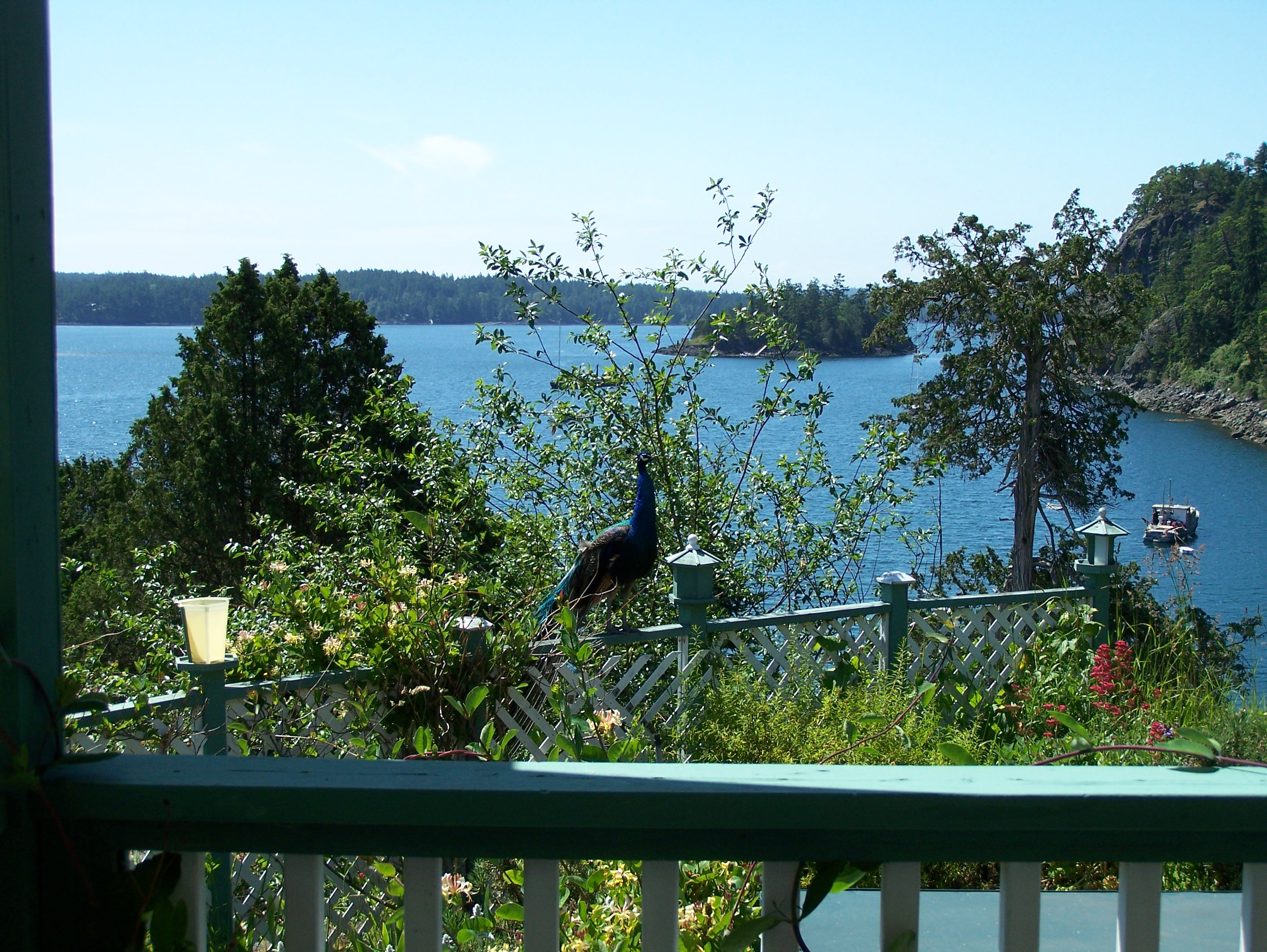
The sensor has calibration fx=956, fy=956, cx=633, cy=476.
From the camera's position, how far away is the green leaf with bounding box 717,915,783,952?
2.79 ft

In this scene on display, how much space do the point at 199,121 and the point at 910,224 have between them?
11.0 m

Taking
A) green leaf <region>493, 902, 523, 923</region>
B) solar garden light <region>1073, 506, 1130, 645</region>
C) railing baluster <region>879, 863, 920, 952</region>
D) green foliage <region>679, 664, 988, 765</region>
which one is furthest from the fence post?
railing baluster <region>879, 863, 920, 952</region>

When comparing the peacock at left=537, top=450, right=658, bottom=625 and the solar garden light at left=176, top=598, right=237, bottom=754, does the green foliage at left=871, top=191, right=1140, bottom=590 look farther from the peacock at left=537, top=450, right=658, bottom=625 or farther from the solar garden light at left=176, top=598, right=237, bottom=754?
the solar garden light at left=176, top=598, right=237, bottom=754

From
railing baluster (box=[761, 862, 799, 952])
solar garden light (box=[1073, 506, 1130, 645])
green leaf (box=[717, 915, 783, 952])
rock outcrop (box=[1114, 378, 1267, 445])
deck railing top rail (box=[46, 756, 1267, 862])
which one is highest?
rock outcrop (box=[1114, 378, 1267, 445])

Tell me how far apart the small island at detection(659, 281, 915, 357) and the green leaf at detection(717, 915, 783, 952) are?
17.5ft

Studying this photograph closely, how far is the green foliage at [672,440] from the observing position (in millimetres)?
5828

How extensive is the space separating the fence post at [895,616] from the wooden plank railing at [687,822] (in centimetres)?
359

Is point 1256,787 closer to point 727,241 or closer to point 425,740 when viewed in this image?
point 425,740

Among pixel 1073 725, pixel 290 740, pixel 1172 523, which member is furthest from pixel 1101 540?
pixel 1172 523

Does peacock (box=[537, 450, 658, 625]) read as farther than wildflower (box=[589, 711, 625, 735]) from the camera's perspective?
Yes

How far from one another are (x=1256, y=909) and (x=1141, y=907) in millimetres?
98

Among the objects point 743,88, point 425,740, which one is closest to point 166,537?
point 743,88

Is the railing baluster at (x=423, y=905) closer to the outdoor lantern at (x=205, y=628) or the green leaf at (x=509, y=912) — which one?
→ the green leaf at (x=509, y=912)

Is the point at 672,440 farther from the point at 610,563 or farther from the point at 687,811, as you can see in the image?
the point at 687,811
